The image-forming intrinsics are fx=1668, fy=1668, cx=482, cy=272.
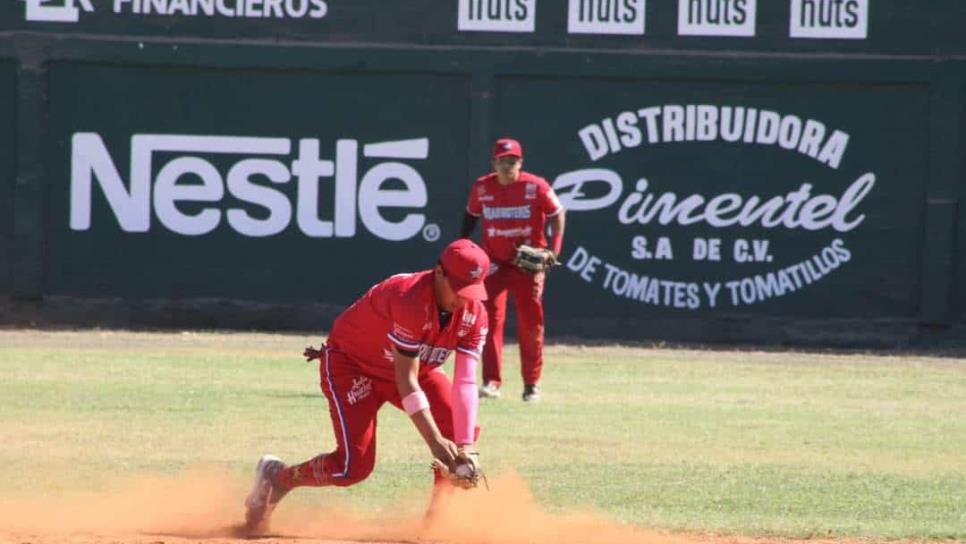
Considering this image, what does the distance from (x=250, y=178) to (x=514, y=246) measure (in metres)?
5.68

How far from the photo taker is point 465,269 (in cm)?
716

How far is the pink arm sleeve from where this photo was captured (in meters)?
7.61

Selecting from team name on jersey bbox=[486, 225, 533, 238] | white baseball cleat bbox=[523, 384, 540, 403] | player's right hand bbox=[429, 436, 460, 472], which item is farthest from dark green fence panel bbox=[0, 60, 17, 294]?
player's right hand bbox=[429, 436, 460, 472]

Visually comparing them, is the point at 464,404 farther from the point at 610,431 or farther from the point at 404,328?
the point at 610,431

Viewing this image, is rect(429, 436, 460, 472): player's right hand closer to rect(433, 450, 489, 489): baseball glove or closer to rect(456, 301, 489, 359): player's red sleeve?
rect(433, 450, 489, 489): baseball glove

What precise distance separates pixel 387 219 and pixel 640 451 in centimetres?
779

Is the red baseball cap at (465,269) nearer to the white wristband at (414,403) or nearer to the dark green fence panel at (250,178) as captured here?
the white wristband at (414,403)

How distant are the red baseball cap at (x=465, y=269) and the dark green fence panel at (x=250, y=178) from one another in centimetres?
1109

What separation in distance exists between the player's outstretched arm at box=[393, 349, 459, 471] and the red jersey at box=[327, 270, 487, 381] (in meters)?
0.08

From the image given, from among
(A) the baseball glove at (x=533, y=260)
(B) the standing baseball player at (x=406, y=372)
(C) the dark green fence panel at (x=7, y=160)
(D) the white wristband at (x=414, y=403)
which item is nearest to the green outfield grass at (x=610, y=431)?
(A) the baseball glove at (x=533, y=260)

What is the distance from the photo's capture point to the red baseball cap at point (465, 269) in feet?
23.5

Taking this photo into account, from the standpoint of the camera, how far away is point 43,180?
18234 mm

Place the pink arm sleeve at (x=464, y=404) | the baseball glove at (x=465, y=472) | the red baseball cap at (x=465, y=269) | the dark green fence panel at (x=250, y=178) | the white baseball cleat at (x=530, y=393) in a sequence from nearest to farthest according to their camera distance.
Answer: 1. the red baseball cap at (x=465, y=269)
2. the baseball glove at (x=465, y=472)
3. the pink arm sleeve at (x=464, y=404)
4. the white baseball cleat at (x=530, y=393)
5. the dark green fence panel at (x=250, y=178)

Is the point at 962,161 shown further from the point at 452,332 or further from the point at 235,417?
the point at 452,332
